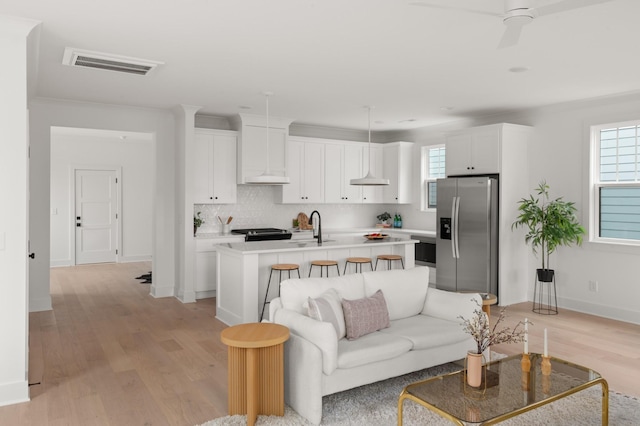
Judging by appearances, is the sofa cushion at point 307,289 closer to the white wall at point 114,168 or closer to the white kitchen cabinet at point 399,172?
the white kitchen cabinet at point 399,172

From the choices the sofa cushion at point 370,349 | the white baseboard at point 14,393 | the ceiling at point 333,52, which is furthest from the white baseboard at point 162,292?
the sofa cushion at point 370,349

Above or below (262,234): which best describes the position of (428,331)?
below

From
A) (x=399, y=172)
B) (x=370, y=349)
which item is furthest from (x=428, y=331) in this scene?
(x=399, y=172)

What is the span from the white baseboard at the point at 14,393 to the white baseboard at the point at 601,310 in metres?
6.06

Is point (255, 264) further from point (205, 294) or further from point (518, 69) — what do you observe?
point (518, 69)

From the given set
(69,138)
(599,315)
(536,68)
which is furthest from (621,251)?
(69,138)

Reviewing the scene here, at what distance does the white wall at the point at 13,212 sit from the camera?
135 inches

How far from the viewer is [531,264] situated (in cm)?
677

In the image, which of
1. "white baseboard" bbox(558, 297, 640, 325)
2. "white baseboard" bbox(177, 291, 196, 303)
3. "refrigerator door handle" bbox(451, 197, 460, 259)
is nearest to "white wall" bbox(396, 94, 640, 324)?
"white baseboard" bbox(558, 297, 640, 325)

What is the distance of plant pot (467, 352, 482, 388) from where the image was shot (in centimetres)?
275

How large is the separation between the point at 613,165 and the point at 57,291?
25.8ft

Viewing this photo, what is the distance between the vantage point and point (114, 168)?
10.4 metres

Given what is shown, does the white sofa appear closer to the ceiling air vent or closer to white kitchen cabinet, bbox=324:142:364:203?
the ceiling air vent

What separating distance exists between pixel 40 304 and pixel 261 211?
3.35m
